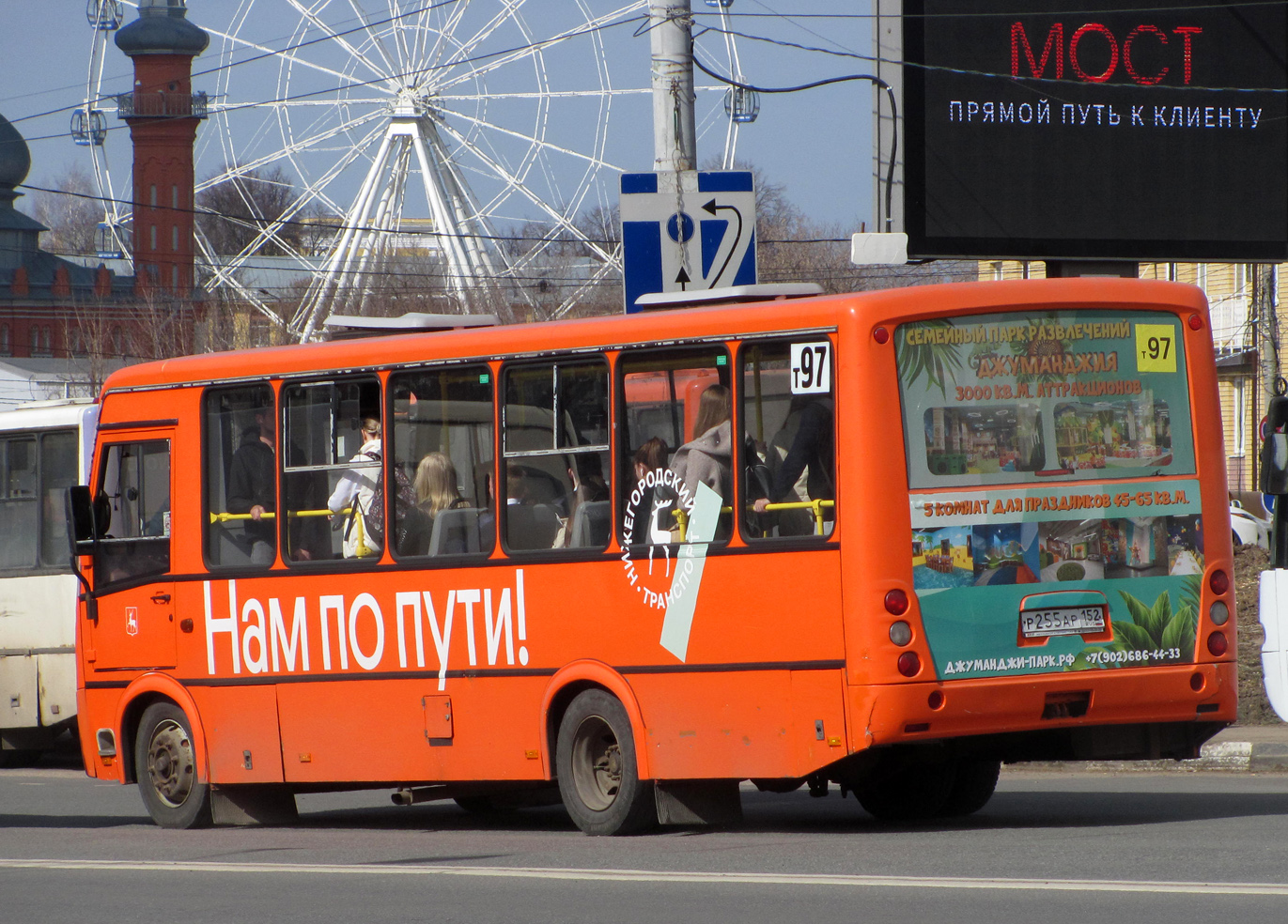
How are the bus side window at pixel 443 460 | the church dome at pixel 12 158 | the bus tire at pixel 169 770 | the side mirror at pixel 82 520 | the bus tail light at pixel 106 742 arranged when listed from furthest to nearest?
the church dome at pixel 12 158, the side mirror at pixel 82 520, the bus tail light at pixel 106 742, the bus tire at pixel 169 770, the bus side window at pixel 443 460

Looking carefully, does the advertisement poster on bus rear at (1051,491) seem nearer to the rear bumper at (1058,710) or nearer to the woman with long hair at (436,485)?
the rear bumper at (1058,710)

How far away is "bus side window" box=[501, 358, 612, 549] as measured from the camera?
10367 mm

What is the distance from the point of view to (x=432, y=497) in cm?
1109

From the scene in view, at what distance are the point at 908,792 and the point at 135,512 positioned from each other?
5059mm

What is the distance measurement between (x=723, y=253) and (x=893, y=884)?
6127mm

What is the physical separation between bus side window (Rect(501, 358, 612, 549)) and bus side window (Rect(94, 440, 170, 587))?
9.20 ft

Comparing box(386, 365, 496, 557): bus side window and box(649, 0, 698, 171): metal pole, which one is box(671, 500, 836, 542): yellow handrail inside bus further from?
box(649, 0, 698, 171): metal pole

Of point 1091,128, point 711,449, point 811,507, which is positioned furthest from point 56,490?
point 811,507

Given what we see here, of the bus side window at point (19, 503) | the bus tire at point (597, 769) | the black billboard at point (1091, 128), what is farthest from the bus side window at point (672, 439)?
the bus side window at point (19, 503)

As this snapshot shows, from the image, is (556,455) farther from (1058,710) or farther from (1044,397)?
(1058,710)

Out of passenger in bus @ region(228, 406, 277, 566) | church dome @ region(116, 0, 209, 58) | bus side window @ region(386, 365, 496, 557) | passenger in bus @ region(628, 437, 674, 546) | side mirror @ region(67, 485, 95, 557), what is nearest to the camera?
passenger in bus @ region(628, 437, 674, 546)

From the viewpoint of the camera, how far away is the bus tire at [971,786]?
11.1 m

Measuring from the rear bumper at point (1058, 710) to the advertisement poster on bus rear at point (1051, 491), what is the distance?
0.08m

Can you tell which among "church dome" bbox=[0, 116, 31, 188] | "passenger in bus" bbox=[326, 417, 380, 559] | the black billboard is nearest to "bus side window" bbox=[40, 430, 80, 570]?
"passenger in bus" bbox=[326, 417, 380, 559]
